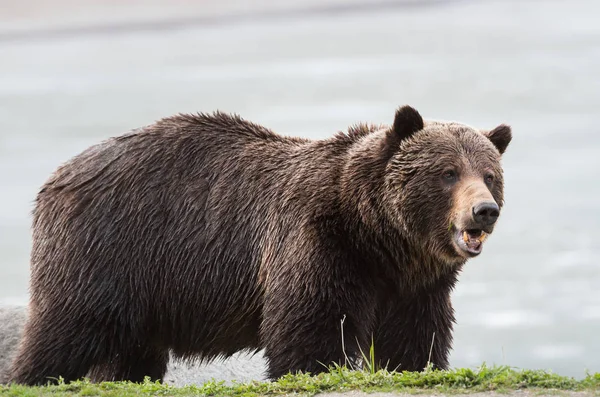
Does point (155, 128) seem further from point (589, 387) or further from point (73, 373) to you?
point (589, 387)

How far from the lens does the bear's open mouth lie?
722 cm

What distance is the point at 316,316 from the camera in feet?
24.5

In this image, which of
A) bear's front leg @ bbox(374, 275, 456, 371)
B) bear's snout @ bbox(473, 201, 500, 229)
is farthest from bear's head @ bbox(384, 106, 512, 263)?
bear's front leg @ bbox(374, 275, 456, 371)

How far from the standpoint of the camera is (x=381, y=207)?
25.0 feet

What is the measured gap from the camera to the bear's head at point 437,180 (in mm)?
7297

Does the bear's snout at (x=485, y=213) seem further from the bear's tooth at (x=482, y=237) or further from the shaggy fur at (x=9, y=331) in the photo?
the shaggy fur at (x=9, y=331)

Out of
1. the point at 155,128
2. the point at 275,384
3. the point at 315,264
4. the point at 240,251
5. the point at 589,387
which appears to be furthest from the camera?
the point at 155,128

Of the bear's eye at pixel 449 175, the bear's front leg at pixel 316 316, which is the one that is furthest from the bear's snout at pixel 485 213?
the bear's front leg at pixel 316 316

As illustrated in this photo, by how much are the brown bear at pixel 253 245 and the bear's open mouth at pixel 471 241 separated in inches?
0.5

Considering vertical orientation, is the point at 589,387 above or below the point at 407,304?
below

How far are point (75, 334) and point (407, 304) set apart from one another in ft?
8.46

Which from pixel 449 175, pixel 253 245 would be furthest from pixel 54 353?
pixel 449 175

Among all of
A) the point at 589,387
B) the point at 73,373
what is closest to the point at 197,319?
the point at 73,373

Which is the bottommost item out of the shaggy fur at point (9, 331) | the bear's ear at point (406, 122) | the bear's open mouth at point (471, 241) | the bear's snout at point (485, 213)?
the shaggy fur at point (9, 331)
